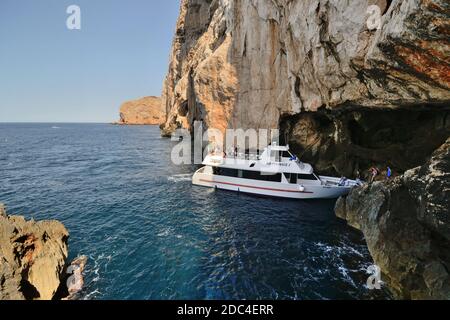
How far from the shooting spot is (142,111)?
188125 mm

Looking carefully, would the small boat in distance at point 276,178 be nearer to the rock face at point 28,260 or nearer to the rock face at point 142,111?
the rock face at point 28,260

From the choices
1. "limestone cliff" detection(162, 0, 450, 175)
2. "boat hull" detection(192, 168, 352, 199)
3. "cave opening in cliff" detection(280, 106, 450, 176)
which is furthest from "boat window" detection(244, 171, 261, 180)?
"limestone cliff" detection(162, 0, 450, 175)

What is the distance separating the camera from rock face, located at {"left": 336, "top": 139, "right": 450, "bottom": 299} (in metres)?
10.4

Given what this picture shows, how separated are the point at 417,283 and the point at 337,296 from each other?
3.37 metres

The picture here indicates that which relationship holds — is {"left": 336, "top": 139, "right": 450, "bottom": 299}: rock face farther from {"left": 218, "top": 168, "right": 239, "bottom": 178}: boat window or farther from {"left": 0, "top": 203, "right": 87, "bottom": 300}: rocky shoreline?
{"left": 0, "top": 203, "right": 87, "bottom": 300}: rocky shoreline

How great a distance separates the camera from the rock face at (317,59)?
12.2 metres

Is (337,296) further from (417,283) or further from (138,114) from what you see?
(138,114)

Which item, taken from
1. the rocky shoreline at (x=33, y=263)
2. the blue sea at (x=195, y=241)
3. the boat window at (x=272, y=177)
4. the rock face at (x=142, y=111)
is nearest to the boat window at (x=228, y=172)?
the blue sea at (x=195, y=241)

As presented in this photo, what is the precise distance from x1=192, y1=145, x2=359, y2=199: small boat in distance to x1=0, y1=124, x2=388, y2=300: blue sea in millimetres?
1015

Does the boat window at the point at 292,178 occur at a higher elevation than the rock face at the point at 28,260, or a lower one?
higher

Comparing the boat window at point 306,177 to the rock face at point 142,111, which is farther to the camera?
the rock face at point 142,111

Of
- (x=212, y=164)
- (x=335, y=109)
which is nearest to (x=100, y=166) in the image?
(x=212, y=164)

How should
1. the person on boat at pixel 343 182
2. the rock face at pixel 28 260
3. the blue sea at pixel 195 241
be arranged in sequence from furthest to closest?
the person on boat at pixel 343 182 < the blue sea at pixel 195 241 < the rock face at pixel 28 260

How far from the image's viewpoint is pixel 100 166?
3997cm
